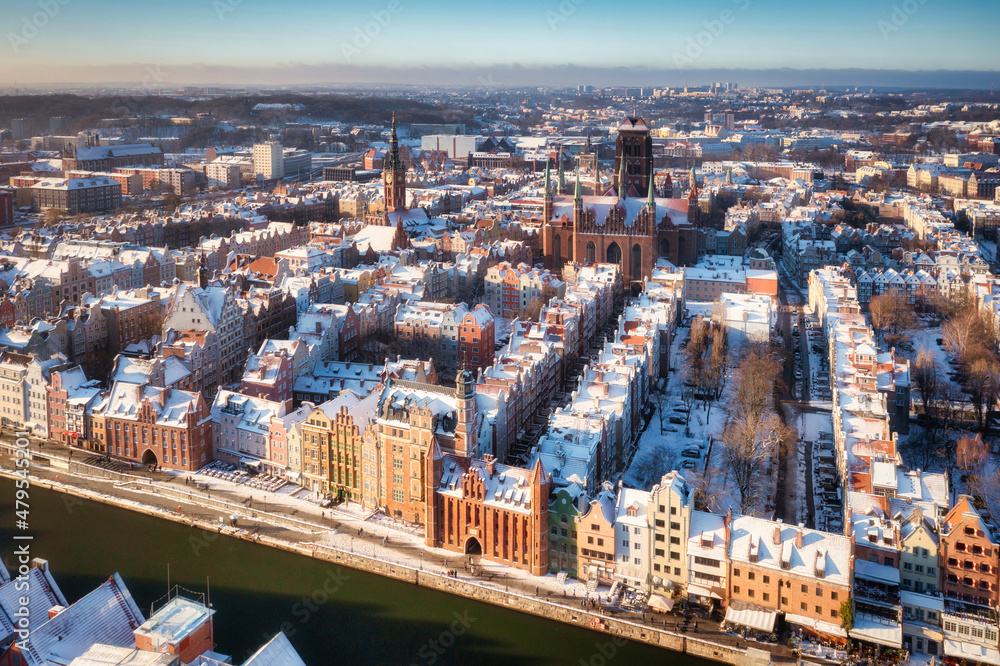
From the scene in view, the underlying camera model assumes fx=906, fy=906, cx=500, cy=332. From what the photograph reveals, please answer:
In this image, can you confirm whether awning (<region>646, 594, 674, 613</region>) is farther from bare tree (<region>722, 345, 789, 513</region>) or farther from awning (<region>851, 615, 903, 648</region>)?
bare tree (<region>722, 345, 789, 513</region>)

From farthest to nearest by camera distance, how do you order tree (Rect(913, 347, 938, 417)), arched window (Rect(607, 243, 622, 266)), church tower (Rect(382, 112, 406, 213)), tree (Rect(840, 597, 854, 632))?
church tower (Rect(382, 112, 406, 213)) → arched window (Rect(607, 243, 622, 266)) → tree (Rect(913, 347, 938, 417)) → tree (Rect(840, 597, 854, 632))

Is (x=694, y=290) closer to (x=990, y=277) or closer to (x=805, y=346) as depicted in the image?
(x=805, y=346)

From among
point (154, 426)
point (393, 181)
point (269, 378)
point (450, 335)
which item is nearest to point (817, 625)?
point (269, 378)

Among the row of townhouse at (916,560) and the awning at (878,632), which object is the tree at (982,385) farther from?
the awning at (878,632)

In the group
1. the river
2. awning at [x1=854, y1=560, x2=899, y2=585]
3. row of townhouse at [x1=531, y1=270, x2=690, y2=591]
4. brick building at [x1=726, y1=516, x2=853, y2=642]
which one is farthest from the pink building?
awning at [x1=854, y1=560, x2=899, y2=585]

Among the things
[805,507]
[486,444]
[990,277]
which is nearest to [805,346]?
[990,277]

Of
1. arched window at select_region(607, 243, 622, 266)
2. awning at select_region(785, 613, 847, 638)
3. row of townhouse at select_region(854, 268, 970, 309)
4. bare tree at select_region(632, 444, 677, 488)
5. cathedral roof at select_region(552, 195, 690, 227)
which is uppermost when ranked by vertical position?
cathedral roof at select_region(552, 195, 690, 227)
